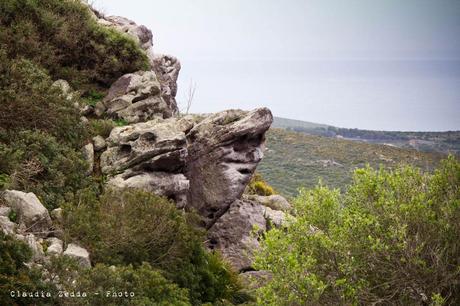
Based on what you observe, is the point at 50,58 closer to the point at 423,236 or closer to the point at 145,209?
the point at 145,209

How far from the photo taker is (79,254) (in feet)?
31.8

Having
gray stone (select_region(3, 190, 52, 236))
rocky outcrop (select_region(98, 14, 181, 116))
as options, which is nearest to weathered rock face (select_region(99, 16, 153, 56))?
rocky outcrop (select_region(98, 14, 181, 116))

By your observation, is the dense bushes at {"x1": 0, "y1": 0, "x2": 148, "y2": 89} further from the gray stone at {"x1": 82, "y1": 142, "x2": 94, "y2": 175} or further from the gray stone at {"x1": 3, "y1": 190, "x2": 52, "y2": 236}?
the gray stone at {"x1": 3, "y1": 190, "x2": 52, "y2": 236}

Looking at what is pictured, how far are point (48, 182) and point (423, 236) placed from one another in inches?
360

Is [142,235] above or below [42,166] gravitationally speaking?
below

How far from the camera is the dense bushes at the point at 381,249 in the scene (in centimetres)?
1077

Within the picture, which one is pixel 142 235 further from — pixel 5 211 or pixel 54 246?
pixel 5 211

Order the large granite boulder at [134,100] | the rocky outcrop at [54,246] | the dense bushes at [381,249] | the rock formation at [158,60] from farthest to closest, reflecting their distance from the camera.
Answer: the rock formation at [158,60]
the large granite boulder at [134,100]
the dense bushes at [381,249]
the rocky outcrop at [54,246]

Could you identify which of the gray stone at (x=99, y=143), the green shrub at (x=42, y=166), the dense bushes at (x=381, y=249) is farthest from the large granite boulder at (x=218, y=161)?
the dense bushes at (x=381, y=249)

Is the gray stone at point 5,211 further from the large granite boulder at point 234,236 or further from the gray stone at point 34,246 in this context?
the large granite boulder at point 234,236

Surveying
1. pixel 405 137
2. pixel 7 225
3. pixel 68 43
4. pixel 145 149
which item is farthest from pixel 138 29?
pixel 405 137

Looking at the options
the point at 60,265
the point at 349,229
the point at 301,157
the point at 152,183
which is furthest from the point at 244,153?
the point at 301,157

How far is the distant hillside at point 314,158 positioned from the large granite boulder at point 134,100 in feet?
91.2

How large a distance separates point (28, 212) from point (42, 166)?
8.64 ft
